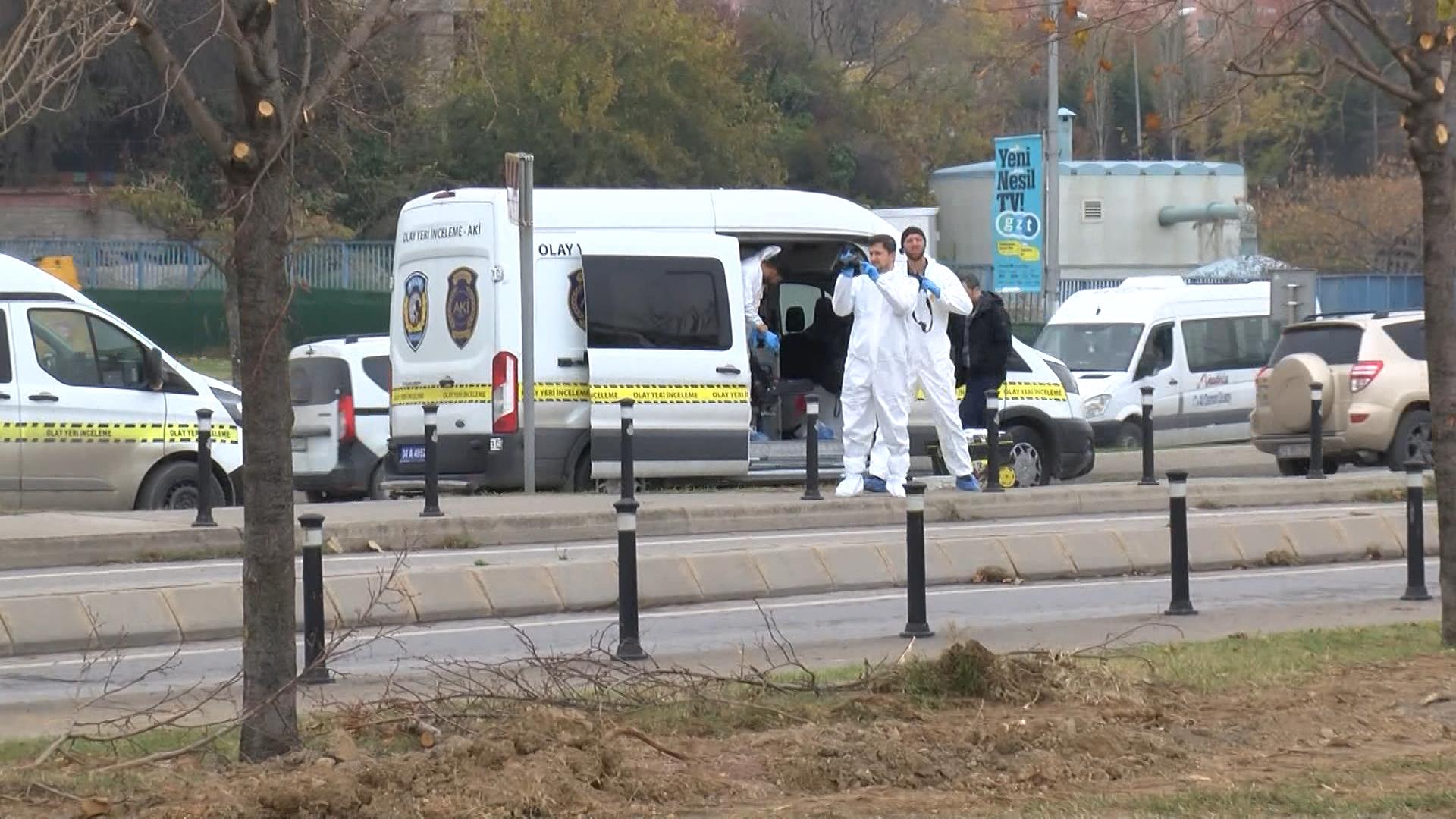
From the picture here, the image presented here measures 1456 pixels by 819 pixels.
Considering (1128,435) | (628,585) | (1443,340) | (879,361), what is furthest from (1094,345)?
(628,585)

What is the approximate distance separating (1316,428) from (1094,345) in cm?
634

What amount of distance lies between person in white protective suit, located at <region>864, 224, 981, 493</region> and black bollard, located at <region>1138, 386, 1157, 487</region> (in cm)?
252

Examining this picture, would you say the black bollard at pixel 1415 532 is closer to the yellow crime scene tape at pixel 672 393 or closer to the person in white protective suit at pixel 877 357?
the person in white protective suit at pixel 877 357

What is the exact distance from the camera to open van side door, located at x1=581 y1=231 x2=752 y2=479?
52.3ft

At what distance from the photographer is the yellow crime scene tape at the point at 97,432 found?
15.6 m

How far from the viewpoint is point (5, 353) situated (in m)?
15.6

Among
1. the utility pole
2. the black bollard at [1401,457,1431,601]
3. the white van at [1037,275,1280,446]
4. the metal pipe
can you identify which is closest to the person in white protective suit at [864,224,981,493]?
the black bollard at [1401,457,1431,601]

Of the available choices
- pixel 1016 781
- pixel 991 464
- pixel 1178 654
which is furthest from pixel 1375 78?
pixel 991 464

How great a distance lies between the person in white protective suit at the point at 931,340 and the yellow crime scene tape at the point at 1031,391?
235 centimetres

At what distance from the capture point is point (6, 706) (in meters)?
8.44

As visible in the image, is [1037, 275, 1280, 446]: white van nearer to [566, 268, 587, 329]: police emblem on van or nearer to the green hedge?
[566, 268, 587, 329]: police emblem on van

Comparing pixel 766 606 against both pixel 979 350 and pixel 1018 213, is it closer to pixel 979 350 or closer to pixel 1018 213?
pixel 979 350

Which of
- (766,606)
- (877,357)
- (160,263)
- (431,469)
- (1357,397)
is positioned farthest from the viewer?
(160,263)

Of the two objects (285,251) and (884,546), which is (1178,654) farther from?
(285,251)
